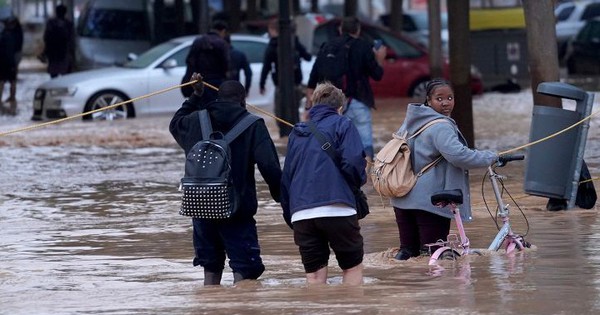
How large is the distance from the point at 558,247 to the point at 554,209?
6.36 feet

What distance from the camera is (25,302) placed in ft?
29.8

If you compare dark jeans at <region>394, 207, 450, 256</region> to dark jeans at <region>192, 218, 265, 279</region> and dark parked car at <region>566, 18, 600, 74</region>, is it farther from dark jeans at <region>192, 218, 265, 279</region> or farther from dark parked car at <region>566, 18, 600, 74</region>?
dark parked car at <region>566, 18, 600, 74</region>

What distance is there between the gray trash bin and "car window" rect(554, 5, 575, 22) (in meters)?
32.1

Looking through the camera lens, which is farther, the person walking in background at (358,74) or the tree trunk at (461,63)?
the tree trunk at (461,63)

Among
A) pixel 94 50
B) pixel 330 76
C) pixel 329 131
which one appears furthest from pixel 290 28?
pixel 94 50

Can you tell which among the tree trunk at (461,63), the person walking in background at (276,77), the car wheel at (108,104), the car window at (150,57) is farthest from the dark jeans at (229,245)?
the car window at (150,57)

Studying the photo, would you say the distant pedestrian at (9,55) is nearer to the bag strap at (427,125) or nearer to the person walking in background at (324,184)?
the bag strap at (427,125)

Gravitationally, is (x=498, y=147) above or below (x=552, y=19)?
below

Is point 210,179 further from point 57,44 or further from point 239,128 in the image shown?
point 57,44

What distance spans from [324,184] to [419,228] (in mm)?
1382

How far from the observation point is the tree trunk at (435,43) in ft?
89.6

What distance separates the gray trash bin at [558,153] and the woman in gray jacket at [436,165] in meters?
2.49

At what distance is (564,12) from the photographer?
44.7 m

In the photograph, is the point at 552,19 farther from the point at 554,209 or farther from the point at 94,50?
the point at 94,50
